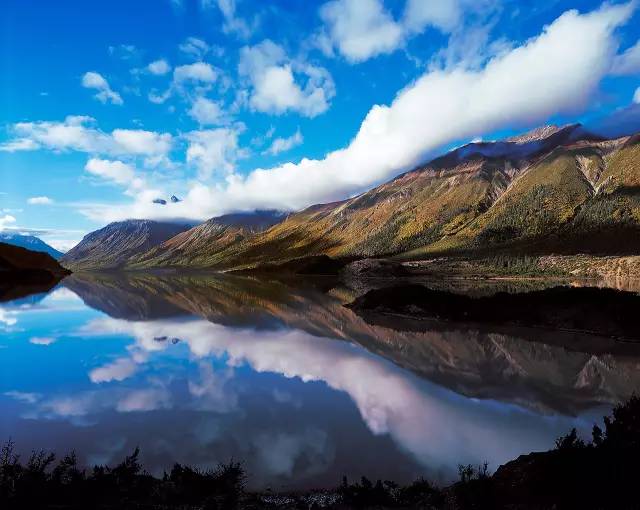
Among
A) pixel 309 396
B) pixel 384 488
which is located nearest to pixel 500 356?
pixel 309 396

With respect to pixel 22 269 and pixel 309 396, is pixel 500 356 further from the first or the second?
pixel 22 269

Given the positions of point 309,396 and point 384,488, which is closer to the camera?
point 384,488

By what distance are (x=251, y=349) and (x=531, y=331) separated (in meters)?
22.1

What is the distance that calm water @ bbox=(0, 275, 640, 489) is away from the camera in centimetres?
1315

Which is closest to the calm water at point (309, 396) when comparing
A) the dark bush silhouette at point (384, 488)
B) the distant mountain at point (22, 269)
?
the dark bush silhouette at point (384, 488)

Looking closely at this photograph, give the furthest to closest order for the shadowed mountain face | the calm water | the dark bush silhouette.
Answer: the shadowed mountain face, the calm water, the dark bush silhouette


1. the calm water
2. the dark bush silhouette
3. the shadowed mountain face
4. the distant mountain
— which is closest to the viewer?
the dark bush silhouette

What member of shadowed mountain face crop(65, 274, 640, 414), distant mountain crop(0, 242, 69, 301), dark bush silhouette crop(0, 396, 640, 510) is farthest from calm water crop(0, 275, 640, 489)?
distant mountain crop(0, 242, 69, 301)

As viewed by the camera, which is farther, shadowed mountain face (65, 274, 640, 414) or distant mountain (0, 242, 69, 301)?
distant mountain (0, 242, 69, 301)

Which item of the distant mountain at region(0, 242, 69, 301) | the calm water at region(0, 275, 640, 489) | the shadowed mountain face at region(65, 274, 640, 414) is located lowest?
the calm water at region(0, 275, 640, 489)

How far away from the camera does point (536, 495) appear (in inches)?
355

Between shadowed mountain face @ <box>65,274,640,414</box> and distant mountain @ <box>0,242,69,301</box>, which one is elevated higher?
distant mountain @ <box>0,242,69,301</box>

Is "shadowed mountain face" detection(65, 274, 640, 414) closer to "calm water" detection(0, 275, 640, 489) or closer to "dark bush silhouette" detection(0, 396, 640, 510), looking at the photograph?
"calm water" detection(0, 275, 640, 489)

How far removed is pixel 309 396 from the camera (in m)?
18.9
